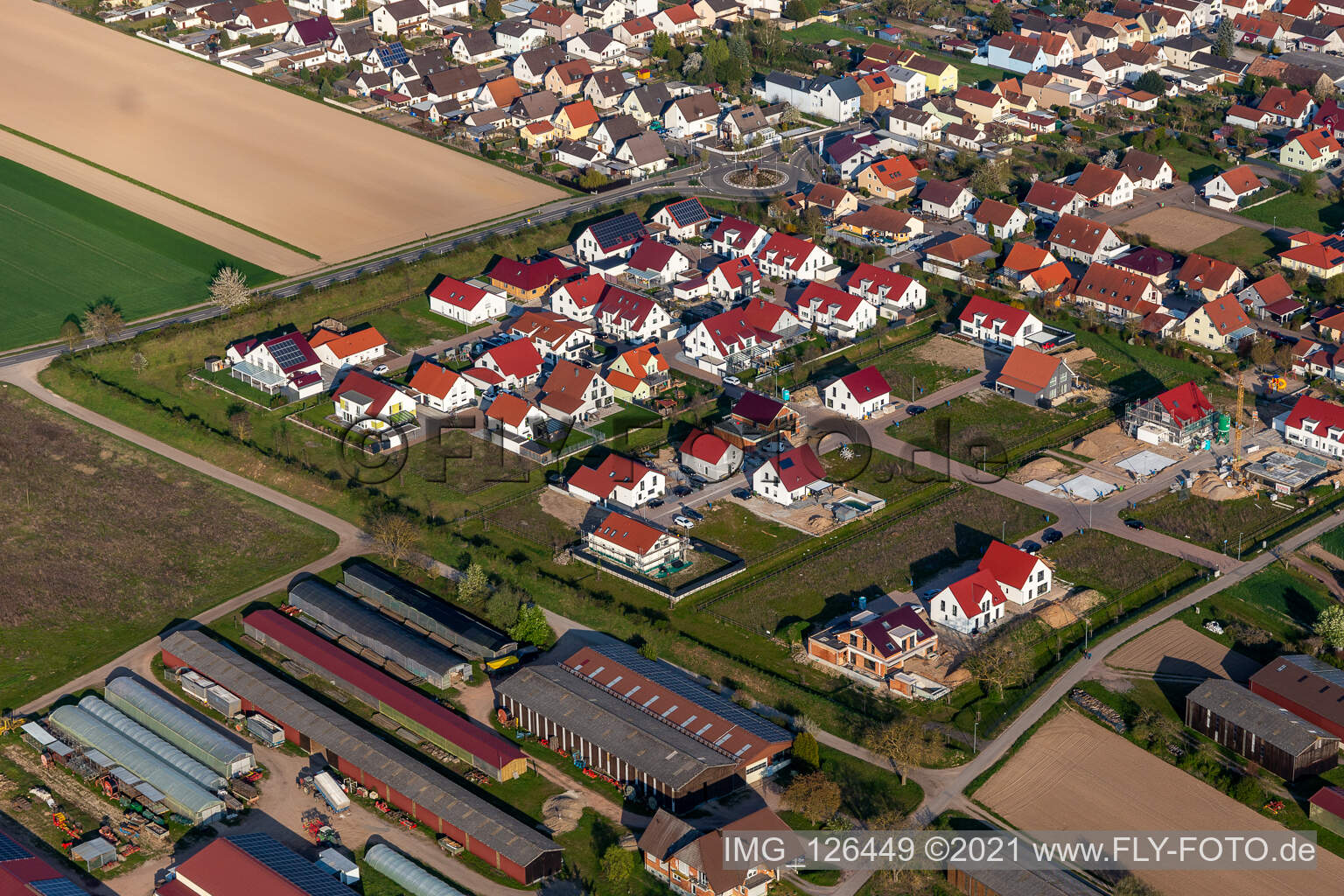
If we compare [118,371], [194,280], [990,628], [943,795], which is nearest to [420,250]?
[194,280]

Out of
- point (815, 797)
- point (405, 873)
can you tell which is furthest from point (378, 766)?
point (815, 797)

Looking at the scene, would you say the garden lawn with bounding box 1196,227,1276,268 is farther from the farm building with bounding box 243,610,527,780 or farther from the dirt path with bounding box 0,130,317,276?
the farm building with bounding box 243,610,527,780

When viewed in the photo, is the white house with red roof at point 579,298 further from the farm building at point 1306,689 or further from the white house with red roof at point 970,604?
the farm building at point 1306,689

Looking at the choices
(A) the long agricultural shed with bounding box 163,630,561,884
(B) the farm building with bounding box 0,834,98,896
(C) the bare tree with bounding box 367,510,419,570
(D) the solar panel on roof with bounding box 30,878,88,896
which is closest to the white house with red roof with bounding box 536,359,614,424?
(C) the bare tree with bounding box 367,510,419,570

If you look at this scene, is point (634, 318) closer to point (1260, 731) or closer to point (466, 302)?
point (466, 302)

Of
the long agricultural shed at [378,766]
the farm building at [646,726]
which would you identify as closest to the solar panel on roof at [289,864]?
the long agricultural shed at [378,766]

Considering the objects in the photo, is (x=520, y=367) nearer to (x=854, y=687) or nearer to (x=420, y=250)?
(x=420, y=250)
